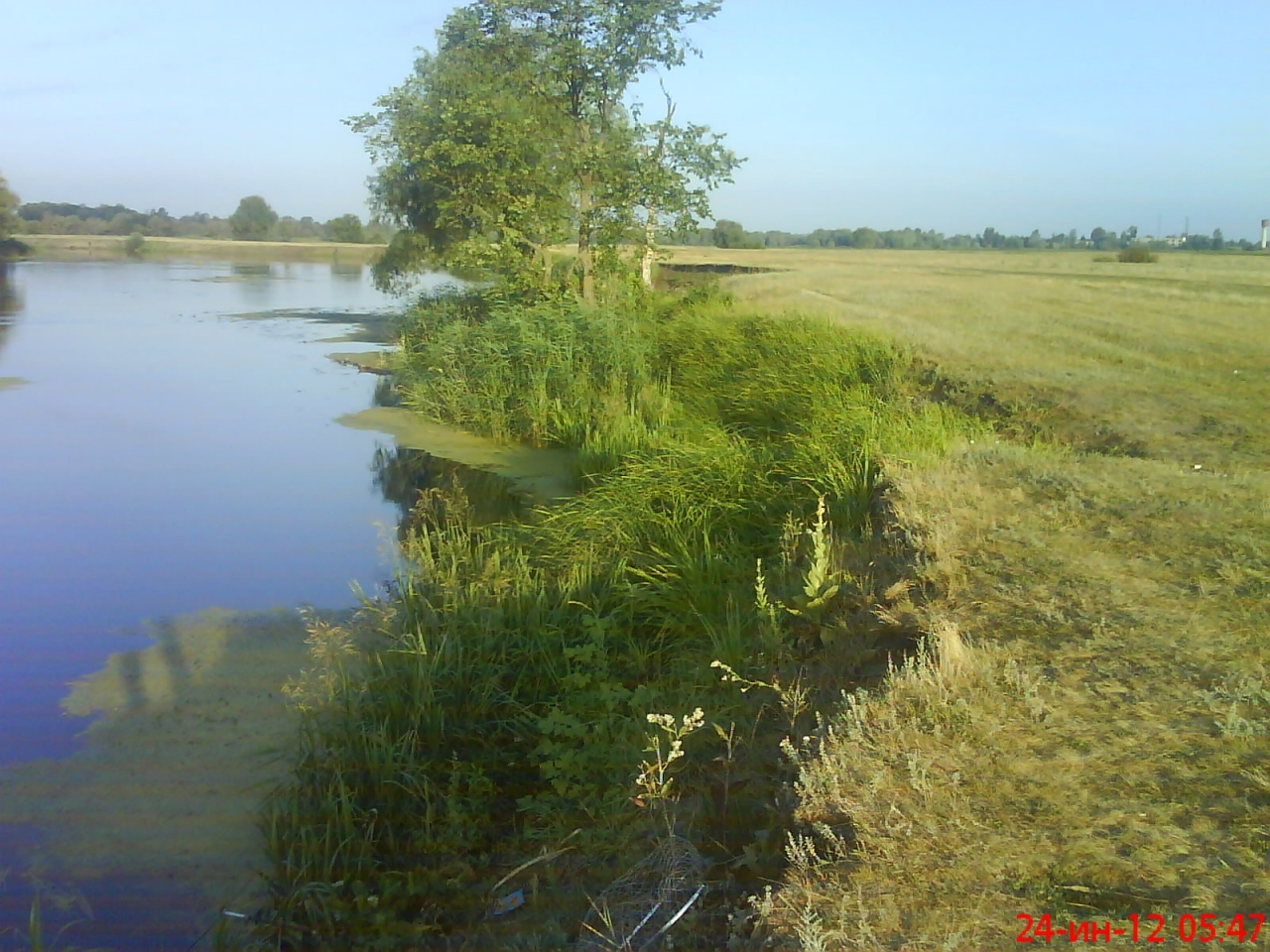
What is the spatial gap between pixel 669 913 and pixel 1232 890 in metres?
1.54

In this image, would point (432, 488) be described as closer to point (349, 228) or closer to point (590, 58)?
point (590, 58)

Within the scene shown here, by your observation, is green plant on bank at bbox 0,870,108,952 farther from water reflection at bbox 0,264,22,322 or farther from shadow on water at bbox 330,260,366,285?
shadow on water at bbox 330,260,366,285

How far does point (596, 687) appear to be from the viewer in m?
5.04

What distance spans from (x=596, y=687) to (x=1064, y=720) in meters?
2.35

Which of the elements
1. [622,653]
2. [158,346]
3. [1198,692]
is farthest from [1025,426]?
[158,346]

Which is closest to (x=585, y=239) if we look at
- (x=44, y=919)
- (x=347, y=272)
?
(x=44, y=919)

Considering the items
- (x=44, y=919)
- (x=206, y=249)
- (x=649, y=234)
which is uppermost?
(x=649, y=234)

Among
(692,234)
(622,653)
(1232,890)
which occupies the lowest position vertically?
(622,653)

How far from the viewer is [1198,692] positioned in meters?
3.39

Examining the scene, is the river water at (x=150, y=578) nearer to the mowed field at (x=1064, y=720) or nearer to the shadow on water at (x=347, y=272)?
the mowed field at (x=1064, y=720)

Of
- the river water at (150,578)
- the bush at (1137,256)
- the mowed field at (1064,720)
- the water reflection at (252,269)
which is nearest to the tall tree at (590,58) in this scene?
the river water at (150,578)

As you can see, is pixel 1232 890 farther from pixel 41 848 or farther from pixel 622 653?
pixel 41 848

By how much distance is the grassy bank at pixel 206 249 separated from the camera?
205 feet
